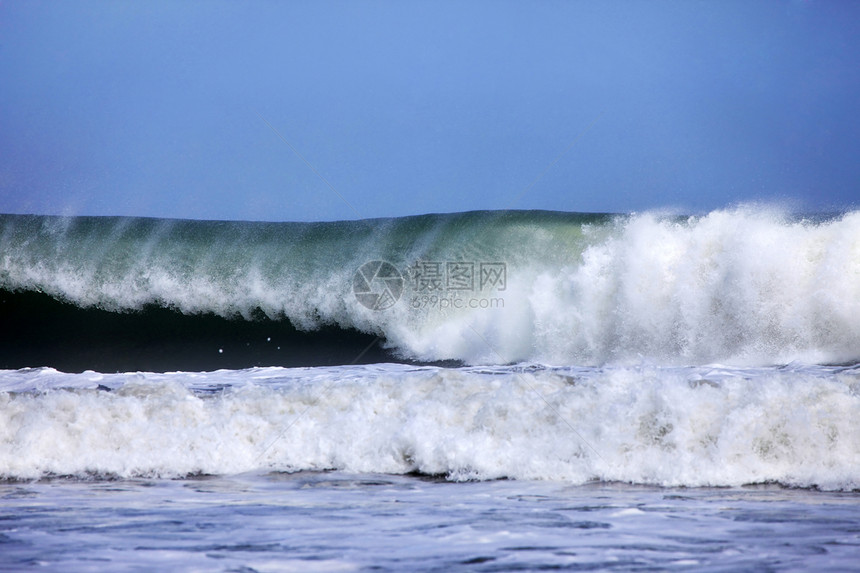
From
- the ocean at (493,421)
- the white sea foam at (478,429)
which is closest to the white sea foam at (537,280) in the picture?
the ocean at (493,421)

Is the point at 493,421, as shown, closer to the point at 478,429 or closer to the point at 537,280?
the point at 478,429

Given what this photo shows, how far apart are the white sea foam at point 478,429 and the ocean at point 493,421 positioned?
1 cm

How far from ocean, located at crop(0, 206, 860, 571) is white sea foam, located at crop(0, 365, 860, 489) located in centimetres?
1

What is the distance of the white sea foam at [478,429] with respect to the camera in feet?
10.3

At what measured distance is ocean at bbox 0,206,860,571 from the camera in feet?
7.30

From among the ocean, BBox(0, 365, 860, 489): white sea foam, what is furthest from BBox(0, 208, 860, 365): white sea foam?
BBox(0, 365, 860, 489): white sea foam

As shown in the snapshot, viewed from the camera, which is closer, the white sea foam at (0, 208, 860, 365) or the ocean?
the ocean

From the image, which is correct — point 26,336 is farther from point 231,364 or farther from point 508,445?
point 508,445

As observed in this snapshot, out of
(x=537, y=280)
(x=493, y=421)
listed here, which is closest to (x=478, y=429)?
(x=493, y=421)

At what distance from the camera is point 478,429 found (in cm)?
350

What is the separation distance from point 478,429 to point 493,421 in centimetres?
8

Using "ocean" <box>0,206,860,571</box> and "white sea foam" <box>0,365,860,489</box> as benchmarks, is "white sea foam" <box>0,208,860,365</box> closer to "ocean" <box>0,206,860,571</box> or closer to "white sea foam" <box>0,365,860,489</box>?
"ocean" <box>0,206,860,571</box>

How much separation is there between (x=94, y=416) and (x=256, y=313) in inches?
195

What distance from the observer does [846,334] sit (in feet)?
20.2
